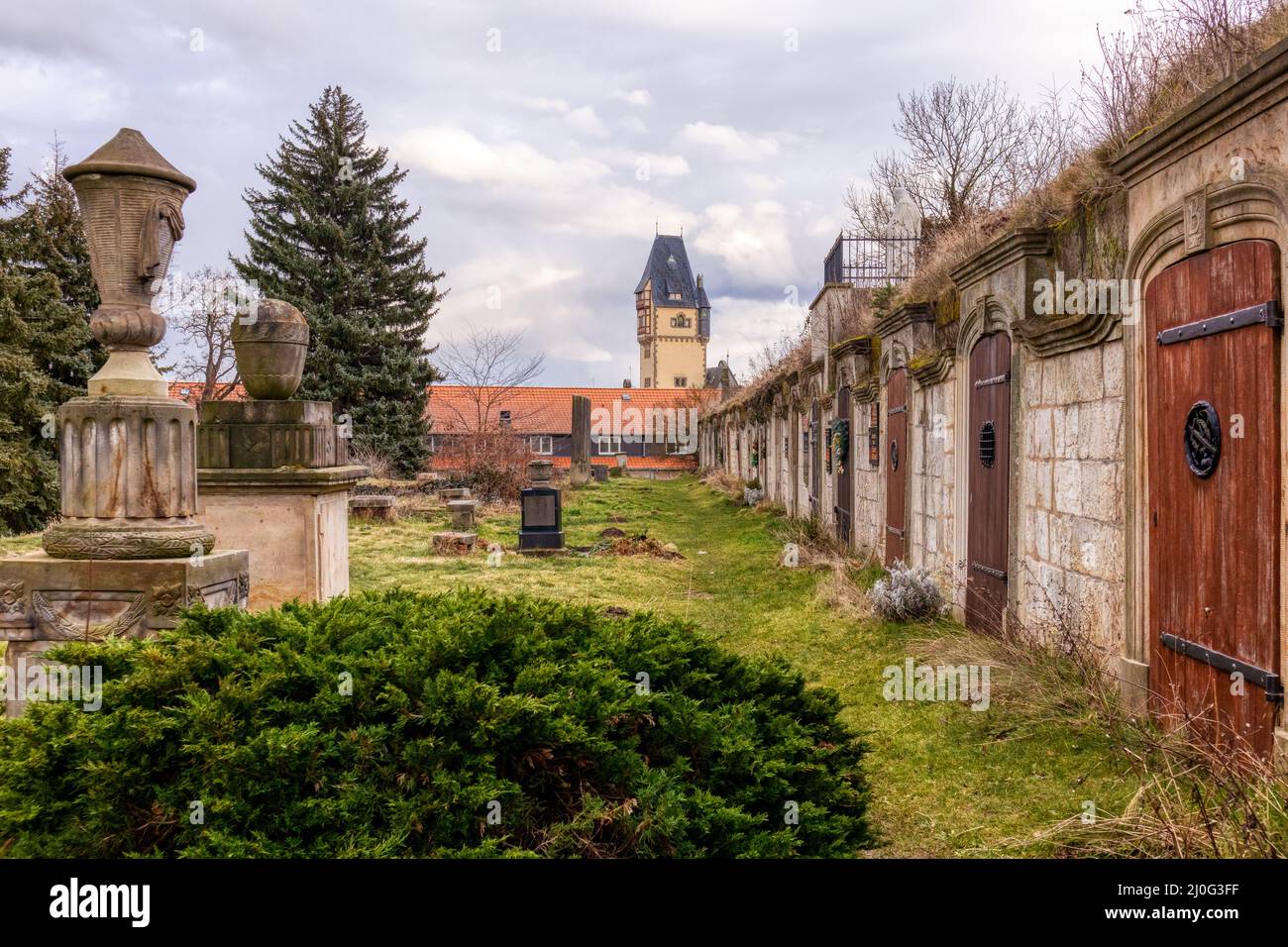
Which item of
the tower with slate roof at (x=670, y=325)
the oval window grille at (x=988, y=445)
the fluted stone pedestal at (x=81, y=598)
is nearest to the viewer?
the fluted stone pedestal at (x=81, y=598)

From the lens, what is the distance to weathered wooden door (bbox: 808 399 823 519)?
49.5 ft

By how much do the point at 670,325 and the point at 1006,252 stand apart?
69.5 m

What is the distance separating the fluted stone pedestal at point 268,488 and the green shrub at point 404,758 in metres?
2.99

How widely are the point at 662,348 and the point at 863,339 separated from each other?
64.1 meters

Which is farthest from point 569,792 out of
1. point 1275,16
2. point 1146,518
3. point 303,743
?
point 1275,16

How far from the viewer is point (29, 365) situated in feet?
66.2

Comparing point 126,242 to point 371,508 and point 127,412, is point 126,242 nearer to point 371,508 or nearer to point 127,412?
point 127,412

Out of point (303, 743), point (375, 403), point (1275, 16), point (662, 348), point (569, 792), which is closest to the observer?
point (303, 743)

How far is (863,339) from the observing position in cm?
1164

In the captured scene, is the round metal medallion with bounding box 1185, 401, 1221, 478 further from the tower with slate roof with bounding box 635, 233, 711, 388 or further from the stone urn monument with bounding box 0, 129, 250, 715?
the tower with slate roof with bounding box 635, 233, 711, 388

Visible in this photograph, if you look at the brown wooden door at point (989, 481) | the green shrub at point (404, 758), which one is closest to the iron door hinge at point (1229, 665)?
the green shrub at point (404, 758)

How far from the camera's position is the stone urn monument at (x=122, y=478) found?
14.7 ft

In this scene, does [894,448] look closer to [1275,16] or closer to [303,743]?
[1275,16]

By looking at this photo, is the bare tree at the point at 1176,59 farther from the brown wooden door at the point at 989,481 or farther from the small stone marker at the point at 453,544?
the small stone marker at the point at 453,544
